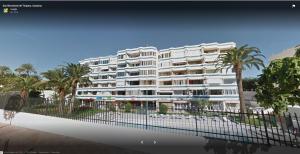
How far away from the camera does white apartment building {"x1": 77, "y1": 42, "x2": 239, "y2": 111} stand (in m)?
33.5

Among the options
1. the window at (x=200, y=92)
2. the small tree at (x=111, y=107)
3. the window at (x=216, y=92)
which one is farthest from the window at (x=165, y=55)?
the small tree at (x=111, y=107)

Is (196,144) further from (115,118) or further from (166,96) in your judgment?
(166,96)

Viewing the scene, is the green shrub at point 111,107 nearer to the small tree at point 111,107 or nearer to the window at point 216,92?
the small tree at point 111,107

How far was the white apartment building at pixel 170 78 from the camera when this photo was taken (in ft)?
110

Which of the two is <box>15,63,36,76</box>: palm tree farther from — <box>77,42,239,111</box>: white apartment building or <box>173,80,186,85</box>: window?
<box>173,80,186,85</box>: window

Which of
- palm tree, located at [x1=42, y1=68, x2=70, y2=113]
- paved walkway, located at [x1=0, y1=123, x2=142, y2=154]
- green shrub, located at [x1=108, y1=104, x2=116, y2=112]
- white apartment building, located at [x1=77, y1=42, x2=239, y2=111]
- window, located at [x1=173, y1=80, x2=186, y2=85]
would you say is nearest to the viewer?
paved walkway, located at [x1=0, y1=123, x2=142, y2=154]

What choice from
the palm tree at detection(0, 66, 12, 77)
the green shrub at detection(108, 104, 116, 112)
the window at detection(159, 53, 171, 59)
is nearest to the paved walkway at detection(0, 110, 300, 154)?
the green shrub at detection(108, 104, 116, 112)

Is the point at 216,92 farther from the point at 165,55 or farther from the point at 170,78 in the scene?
the point at 165,55

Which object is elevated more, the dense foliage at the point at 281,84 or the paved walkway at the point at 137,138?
the dense foliage at the point at 281,84

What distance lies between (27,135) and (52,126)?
1.10 metres

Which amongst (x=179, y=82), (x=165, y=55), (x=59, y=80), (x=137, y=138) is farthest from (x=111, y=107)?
(x=165, y=55)

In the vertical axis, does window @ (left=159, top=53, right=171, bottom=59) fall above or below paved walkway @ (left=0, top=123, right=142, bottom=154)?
above

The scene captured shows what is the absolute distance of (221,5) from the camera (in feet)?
15.4

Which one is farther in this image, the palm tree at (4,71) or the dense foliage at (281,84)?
the palm tree at (4,71)
